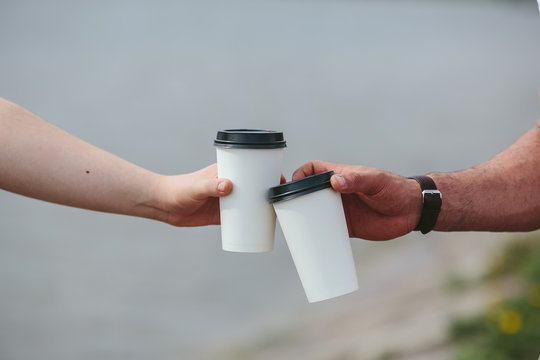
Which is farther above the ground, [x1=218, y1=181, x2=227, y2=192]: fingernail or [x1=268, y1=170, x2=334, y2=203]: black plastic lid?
[x1=218, y1=181, x2=227, y2=192]: fingernail

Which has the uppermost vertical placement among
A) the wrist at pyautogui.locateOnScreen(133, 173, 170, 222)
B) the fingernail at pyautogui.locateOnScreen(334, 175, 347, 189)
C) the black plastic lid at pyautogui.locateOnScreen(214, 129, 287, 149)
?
the black plastic lid at pyautogui.locateOnScreen(214, 129, 287, 149)

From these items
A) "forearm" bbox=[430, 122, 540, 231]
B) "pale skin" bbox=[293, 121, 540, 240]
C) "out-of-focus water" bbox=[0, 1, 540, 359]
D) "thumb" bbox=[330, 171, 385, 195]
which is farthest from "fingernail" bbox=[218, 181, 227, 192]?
"out-of-focus water" bbox=[0, 1, 540, 359]

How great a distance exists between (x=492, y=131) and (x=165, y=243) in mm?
4852

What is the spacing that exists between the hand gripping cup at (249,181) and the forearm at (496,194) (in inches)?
32.2

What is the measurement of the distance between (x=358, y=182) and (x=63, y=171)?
1068 mm

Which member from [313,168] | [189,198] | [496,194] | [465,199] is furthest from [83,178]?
[496,194]

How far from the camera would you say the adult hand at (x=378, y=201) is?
7.30ft

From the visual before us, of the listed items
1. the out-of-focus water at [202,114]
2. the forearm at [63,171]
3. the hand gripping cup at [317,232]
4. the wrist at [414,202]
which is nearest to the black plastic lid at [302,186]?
the hand gripping cup at [317,232]

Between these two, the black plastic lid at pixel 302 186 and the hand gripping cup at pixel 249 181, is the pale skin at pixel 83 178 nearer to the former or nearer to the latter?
the hand gripping cup at pixel 249 181

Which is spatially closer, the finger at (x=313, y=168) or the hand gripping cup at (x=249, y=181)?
the hand gripping cup at (x=249, y=181)

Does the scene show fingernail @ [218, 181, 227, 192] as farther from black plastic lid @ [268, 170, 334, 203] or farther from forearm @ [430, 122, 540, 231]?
forearm @ [430, 122, 540, 231]

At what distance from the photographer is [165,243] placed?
698 centimetres

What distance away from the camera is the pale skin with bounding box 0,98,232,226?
225 cm

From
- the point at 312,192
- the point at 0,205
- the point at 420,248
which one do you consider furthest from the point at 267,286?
the point at 312,192
